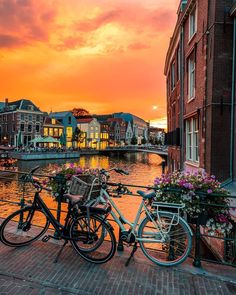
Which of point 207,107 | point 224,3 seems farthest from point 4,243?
point 224,3

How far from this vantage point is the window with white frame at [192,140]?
1157 cm

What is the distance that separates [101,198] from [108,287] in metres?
1.17

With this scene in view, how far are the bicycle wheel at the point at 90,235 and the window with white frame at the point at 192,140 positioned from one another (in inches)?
334

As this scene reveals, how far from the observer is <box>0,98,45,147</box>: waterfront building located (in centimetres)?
5716

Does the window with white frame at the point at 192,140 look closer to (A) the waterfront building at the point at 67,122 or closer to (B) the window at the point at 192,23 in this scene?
(B) the window at the point at 192,23

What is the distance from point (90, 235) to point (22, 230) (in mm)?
1385

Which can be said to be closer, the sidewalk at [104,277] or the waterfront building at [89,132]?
the sidewalk at [104,277]

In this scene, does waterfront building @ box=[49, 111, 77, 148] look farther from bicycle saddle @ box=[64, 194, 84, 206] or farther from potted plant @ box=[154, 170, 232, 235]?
potted plant @ box=[154, 170, 232, 235]

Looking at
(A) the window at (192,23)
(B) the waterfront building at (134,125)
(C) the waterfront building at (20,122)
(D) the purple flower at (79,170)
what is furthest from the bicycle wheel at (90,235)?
(B) the waterfront building at (134,125)

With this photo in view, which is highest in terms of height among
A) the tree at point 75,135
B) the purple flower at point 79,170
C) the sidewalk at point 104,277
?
the tree at point 75,135

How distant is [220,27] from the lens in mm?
8477

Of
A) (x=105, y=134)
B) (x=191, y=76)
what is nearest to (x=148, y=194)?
(x=191, y=76)

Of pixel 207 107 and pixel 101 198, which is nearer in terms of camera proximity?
pixel 101 198

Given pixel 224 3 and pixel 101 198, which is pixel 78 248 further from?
pixel 224 3
